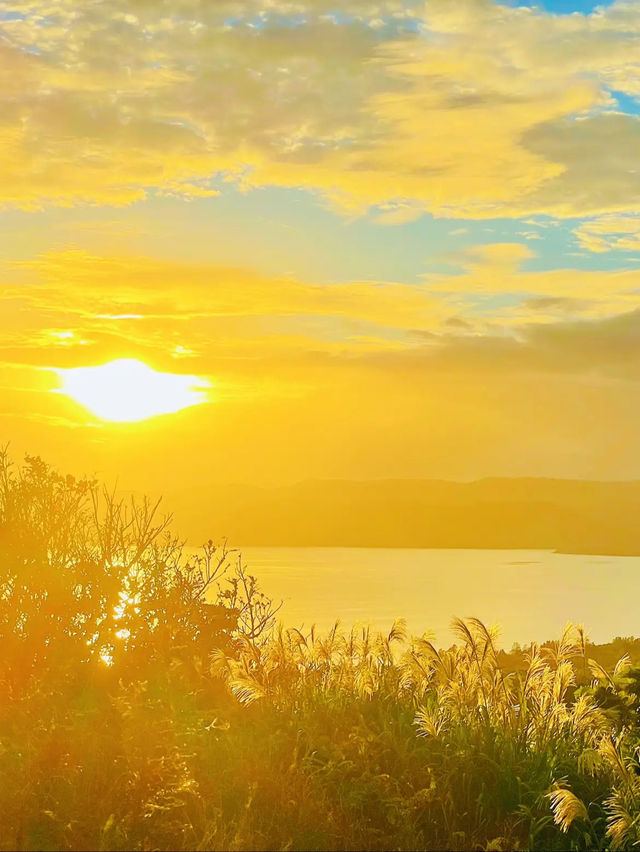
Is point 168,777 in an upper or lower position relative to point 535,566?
lower

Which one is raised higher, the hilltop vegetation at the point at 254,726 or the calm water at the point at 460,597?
the calm water at the point at 460,597

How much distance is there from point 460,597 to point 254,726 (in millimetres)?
30072

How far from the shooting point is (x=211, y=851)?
609cm

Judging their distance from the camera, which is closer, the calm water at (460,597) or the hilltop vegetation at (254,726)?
the hilltop vegetation at (254,726)

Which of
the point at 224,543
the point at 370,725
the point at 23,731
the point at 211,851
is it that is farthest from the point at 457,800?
the point at 224,543

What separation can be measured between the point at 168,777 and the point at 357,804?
1227mm

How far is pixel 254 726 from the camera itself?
333 inches

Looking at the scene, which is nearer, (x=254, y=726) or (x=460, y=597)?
(x=254, y=726)

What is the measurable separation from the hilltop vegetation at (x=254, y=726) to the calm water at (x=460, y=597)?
558 cm

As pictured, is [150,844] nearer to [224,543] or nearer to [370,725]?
[370,725]

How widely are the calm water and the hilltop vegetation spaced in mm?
5581

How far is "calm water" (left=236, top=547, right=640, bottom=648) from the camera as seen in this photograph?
2634cm

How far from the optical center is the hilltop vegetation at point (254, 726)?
668 cm

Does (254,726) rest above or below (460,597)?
below
